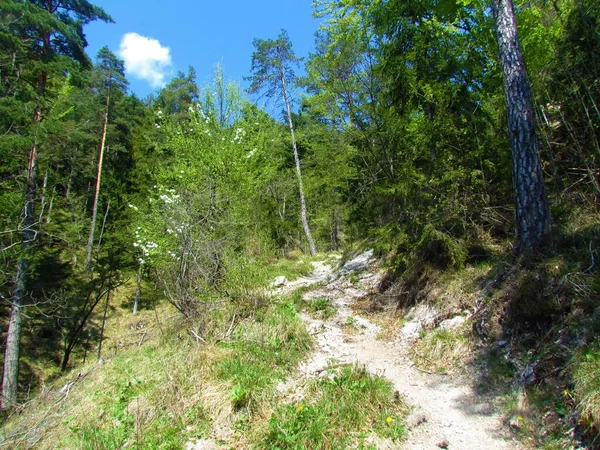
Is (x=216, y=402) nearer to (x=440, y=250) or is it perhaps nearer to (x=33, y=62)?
(x=440, y=250)

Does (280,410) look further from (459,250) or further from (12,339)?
(12,339)

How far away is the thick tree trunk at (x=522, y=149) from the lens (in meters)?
4.58

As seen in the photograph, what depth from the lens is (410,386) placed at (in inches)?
165

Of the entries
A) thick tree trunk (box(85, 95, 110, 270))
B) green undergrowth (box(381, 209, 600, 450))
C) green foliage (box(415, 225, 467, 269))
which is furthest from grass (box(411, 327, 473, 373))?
thick tree trunk (box(85, 95, 110, 270))

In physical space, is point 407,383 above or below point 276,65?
below

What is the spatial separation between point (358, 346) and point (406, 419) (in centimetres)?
195

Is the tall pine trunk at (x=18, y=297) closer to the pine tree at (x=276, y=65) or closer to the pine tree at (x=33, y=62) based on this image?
the pine tree at (x=33, y=62)

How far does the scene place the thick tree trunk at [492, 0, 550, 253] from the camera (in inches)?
180

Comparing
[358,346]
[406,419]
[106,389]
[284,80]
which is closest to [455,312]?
[358,346]

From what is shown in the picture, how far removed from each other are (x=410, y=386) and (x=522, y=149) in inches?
136

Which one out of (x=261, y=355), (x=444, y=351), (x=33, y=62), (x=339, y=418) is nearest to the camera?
(x=339, y=418)

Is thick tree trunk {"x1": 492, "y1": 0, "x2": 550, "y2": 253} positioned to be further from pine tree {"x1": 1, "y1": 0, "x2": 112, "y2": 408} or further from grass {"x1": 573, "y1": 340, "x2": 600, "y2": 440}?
pine tree {"x1": 1, "y1": 0, "x2": 112, "y2": 408}

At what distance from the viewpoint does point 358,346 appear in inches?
216

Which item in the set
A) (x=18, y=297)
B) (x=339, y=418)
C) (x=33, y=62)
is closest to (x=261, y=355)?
(x=339, y=418)
